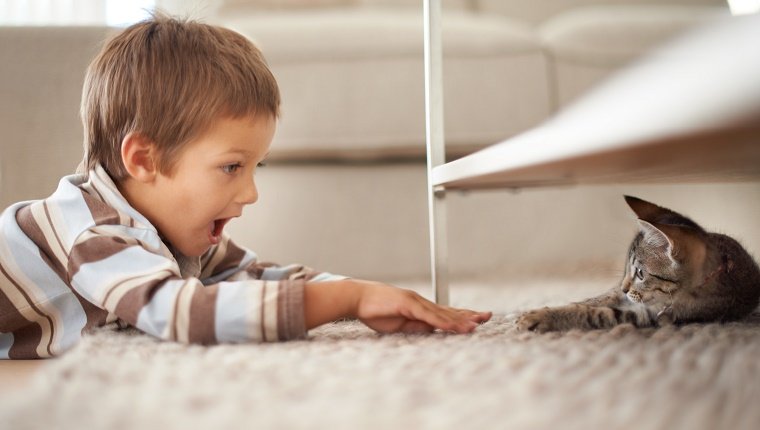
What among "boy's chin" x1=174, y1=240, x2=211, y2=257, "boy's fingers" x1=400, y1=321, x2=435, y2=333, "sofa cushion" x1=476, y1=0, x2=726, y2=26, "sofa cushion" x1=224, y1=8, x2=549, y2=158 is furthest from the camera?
"sofa cushion" x1=476, y1=0, x2=726, y2=26

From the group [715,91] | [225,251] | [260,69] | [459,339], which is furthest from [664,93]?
[225,251]

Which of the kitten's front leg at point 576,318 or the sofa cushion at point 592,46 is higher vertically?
the sofa cushion at point 592,46

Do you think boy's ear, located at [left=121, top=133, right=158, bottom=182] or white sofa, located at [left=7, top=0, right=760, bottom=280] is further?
white sofa, located at [left=7, top=0, right=760, bottom=280]

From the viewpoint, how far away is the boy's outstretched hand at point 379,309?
2.45 feet

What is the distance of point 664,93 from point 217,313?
446 mm

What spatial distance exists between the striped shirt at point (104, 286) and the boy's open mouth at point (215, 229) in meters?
0.05

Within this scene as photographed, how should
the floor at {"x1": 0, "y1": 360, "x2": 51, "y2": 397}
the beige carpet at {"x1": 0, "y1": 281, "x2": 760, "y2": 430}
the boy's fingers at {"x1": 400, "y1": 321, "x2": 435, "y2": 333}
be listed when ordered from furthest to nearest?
1. the boy's fingers at {"x1": 400, "y1": 321, "x2": 435, "y2": 333}
2. the floor at {"x1": 0, "y1": 360, "x2": 51, "y2": 397}
3. the beige carpet at {"x1": 0, "y1": 281, "x2": 760, "y2": 430}

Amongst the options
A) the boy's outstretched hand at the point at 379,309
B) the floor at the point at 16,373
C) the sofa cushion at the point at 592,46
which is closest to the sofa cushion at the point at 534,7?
the sofa cushion at the point at 592,46

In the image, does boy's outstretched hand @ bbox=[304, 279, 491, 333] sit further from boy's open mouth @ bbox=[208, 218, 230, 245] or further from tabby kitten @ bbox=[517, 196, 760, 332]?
boy's open mouth @ bbox=[208, 218, 230, 245]

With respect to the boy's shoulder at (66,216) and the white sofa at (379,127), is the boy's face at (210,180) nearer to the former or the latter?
the boy's shoulder at (66,216)

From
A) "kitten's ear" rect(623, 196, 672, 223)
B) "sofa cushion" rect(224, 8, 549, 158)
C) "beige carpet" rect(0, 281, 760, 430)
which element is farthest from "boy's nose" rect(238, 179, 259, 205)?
"sofa cushion" rect(224, 8, 549, 158)

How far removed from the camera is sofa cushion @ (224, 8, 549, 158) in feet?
5.59

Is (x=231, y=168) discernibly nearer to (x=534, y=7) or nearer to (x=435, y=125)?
(x=435, y=125)

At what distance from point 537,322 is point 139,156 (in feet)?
1.59
